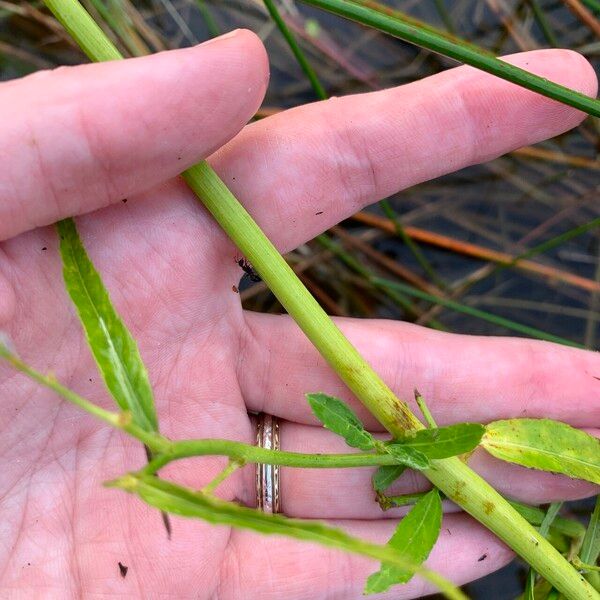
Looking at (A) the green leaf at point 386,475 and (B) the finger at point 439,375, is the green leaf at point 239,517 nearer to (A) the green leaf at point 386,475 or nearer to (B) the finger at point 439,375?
(A) the green leaf at point 386,475

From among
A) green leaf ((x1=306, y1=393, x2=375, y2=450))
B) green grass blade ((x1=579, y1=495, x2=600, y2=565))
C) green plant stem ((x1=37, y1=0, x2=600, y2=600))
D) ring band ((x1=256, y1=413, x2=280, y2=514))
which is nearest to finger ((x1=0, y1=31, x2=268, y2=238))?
green plant stem ((x1=37, y1=0, x2=600, y2=600))

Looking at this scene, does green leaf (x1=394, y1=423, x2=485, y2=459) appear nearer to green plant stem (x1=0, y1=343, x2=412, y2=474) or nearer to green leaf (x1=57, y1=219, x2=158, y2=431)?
green plant stem (x1=0, y1=343, x2=412, y2=474)

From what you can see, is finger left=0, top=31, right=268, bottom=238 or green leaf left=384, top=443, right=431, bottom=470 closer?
finger left=0, top=31, right=268, bottom=238

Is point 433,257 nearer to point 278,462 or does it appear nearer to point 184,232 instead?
point 184,232

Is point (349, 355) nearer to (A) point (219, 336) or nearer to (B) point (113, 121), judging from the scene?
(A) point (219, 336)

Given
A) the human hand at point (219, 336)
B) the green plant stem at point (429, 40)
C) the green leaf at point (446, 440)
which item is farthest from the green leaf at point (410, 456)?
the green plant stem at point (429, 40)

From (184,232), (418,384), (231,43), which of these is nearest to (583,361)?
(418,384)
